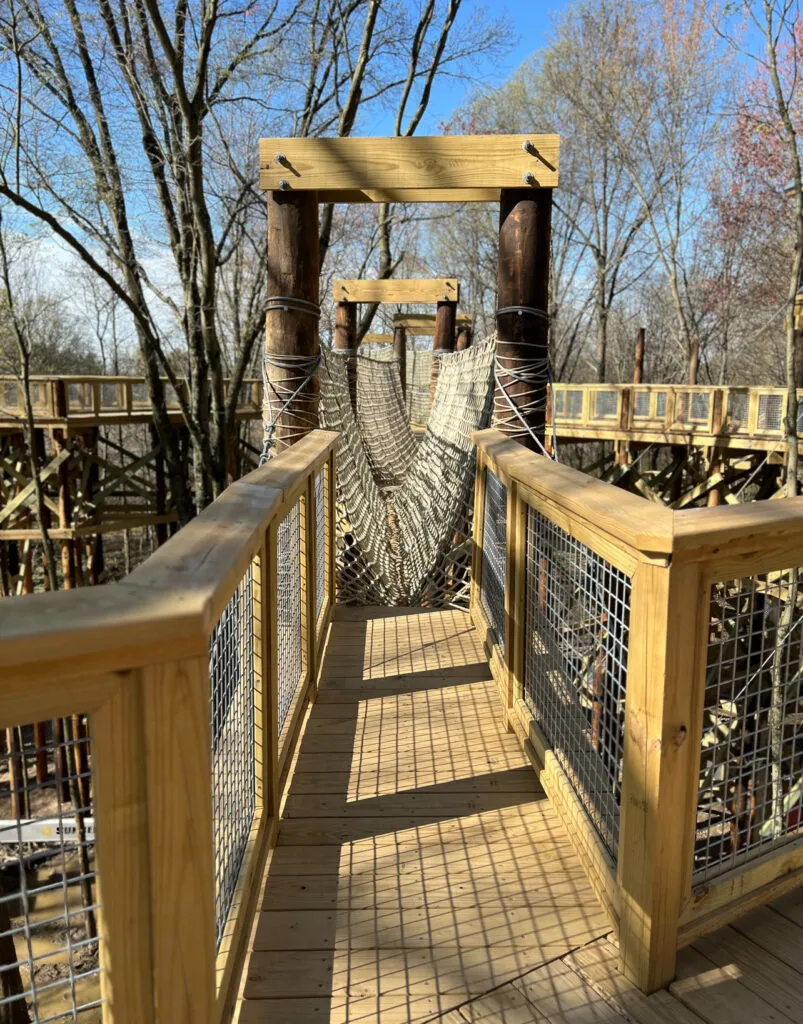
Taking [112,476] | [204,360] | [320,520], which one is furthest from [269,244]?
[112,476]

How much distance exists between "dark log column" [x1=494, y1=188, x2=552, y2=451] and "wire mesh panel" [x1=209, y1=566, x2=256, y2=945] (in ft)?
5.97

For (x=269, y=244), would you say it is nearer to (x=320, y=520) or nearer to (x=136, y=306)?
(x=320, y=520)

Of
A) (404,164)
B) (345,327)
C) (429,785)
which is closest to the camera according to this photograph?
(429,785)

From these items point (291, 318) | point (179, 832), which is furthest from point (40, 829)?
point (291, 318)

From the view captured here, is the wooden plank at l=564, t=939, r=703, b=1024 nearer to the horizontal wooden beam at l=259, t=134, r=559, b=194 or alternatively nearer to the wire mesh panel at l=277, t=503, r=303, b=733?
the wire mesh panel at l=277, t=503, r=303, b=733

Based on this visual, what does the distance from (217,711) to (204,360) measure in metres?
7.36

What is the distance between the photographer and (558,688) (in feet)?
6.91

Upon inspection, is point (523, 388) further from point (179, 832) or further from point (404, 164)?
point (179, 832)

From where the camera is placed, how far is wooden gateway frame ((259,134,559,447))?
3004mm

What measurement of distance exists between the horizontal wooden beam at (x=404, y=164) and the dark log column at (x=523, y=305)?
10cm

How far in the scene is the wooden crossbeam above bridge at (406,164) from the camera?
2979mm

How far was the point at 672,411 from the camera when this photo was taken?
37.6 feet

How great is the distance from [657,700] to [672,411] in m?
10.9

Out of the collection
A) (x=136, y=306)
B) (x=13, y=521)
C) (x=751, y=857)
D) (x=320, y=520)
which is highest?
(x=136, y=306)
